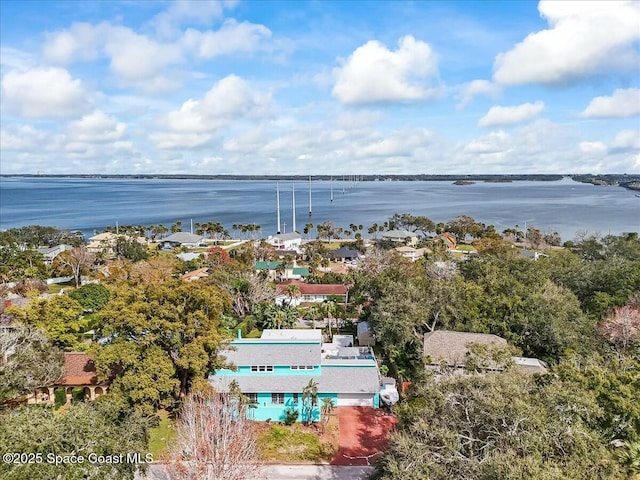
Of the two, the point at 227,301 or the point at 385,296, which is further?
the point at 385,296

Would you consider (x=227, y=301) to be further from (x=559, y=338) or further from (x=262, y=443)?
(x=559, y=338)

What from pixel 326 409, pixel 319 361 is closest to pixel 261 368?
pixel 319 361

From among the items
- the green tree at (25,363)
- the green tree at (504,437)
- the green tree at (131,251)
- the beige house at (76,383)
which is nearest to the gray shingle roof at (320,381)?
the beige house at (76,383)

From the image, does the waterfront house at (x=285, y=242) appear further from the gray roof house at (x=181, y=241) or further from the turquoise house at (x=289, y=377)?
the turquoise house at (x=289, y=377)

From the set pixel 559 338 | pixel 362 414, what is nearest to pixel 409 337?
pixel 362 414

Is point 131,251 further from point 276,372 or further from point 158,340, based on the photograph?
point 276,372
